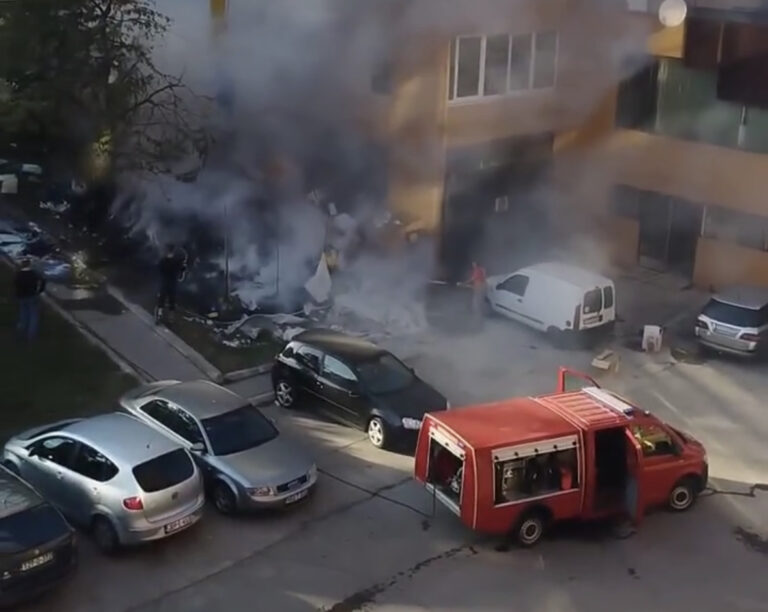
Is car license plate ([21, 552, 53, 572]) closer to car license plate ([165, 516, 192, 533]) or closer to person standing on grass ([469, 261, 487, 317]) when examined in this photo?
car license plate ([165, 516, 192, 533])

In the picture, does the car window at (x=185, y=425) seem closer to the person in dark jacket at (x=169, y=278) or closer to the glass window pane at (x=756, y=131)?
the person in dark jacket at (x=169, y=278)

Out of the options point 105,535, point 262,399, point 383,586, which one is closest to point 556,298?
point 262,399

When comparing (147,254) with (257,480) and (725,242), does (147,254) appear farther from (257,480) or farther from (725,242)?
(725,242)

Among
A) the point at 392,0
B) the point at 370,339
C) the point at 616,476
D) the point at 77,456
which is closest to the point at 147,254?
the point at 370,339

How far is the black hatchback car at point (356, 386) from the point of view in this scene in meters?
11.8

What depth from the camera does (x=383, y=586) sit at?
9438 millimetres

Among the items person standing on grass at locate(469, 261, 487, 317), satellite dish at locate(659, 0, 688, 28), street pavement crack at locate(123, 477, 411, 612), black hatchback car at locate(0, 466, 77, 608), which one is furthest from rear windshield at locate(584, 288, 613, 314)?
black hatchback car at locate(0, 466, 77, 608)

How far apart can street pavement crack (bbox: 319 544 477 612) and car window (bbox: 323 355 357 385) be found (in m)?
2.64

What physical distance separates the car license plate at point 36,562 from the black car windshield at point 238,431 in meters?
2.19

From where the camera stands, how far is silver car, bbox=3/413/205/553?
30.8ft

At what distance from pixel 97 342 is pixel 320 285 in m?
3.28

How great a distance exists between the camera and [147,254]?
16.3 m

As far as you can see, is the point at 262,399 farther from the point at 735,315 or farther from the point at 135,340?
the point at 735,315

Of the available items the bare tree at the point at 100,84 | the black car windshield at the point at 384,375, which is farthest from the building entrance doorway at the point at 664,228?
the black car windshield at the point at 384,375
